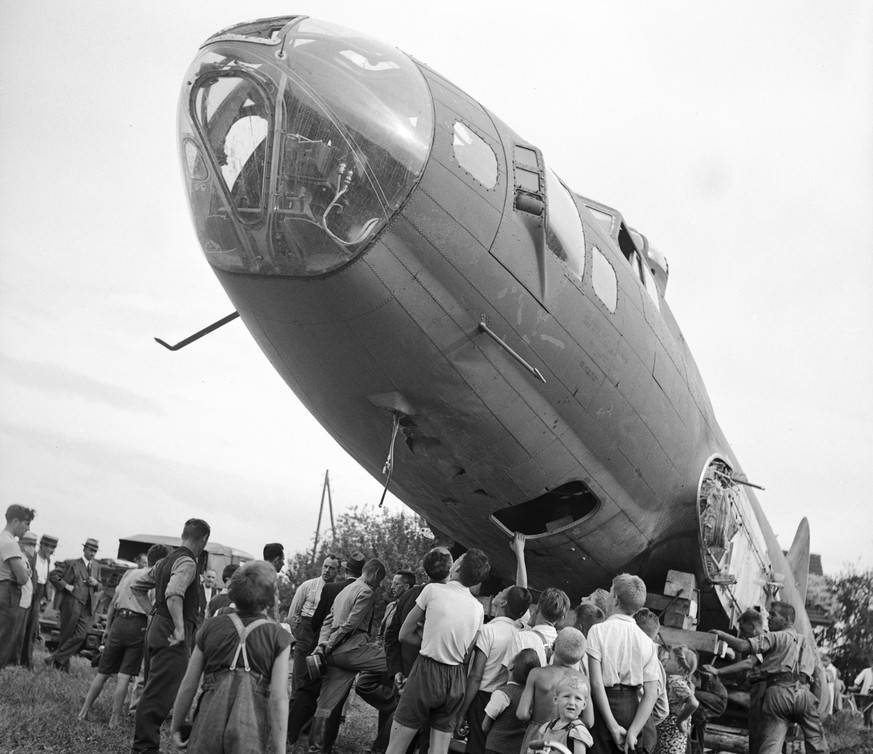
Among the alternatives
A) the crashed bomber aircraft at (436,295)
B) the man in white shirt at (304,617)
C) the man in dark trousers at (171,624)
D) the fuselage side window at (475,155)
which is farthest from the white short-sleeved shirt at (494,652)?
the fuselage side window at (475,155)

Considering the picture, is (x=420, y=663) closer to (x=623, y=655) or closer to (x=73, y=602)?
(x=623, y=655)

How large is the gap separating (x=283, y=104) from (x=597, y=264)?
3.00m

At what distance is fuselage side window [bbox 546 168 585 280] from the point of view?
693cm

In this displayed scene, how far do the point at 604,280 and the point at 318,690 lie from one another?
417cm

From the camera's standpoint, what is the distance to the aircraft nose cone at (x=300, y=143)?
572 centimetres

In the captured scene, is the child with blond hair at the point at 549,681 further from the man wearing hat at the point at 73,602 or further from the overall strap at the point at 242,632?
the man wearing hat at the point at 73,602

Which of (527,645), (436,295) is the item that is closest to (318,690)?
(527,645)

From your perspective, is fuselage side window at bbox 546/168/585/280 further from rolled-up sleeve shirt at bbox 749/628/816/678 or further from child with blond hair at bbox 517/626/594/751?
rolled-up sleeve shirt at bbox 749/628/816/678

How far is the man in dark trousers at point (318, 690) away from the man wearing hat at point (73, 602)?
5.47 meters

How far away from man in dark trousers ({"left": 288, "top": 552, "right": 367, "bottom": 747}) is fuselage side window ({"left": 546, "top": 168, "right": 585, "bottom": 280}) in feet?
10.5

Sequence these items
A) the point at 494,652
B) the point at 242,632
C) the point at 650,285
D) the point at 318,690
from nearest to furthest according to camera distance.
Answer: the point at 242,632 → the point at 494,652 → the point at 318,690 → the point at 650,285

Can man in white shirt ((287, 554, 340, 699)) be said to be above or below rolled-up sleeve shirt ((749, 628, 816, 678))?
below

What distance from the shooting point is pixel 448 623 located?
6.00 metres

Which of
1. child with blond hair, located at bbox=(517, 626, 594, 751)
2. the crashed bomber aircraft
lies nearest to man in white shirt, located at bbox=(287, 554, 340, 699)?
the crashed bomber aircraft
